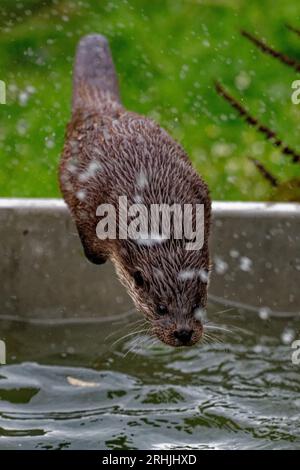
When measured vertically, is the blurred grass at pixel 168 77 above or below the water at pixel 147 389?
above

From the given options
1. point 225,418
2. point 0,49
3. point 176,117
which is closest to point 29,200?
point 225,418

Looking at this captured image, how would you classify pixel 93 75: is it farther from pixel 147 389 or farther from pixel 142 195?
pixel 147 389

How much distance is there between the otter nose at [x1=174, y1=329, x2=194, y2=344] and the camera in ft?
9.46

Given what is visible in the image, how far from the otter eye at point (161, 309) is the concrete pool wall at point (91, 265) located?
3.94 ft

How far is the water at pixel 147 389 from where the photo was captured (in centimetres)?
322

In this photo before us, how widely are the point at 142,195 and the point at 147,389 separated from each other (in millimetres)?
964

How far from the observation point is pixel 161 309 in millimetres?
2943

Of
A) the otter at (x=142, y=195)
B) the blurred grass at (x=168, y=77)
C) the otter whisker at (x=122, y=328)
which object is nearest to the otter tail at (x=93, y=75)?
the otter at (x=142, y=195)

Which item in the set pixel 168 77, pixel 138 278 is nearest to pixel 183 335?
pixel 138 278

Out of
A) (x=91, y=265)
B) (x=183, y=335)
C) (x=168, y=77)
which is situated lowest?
(x=91, y=265)

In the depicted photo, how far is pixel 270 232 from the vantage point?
4.15m

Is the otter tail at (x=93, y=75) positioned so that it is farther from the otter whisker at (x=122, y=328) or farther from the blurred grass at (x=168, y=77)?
the blurred grass at (x=168, y=77)

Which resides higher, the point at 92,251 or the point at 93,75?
the point at 93,75
